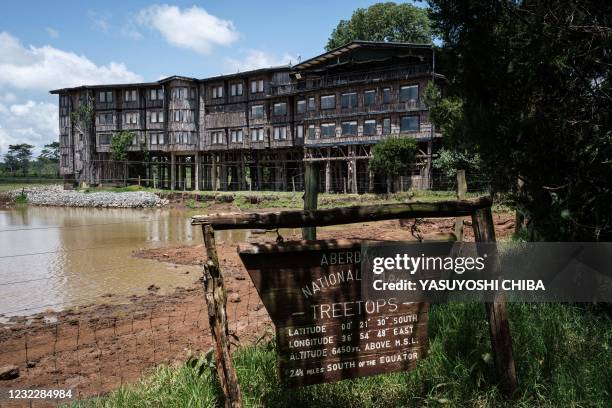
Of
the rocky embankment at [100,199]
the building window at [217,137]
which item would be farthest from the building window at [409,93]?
the rocky embankment at [100,199]

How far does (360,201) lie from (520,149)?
27.3 meters

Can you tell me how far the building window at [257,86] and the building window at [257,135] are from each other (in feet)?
13.0

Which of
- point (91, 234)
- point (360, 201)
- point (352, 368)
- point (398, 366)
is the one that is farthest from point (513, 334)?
point (360, 201)

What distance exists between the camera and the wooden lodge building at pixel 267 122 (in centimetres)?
3884

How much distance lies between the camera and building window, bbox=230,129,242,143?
5078 centimetres

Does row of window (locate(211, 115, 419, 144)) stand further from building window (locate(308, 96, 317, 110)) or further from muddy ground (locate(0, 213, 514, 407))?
muddy ground (locate(0, 213, 514, 407))

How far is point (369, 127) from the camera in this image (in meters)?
40.6

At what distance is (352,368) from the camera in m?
4.02

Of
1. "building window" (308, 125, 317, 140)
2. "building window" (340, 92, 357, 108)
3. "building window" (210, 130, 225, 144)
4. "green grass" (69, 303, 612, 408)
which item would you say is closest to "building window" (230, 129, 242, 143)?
"building window" (210, 130, 225, 144)

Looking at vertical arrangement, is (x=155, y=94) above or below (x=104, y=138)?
above

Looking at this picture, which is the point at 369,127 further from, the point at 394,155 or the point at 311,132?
the point at 311,132

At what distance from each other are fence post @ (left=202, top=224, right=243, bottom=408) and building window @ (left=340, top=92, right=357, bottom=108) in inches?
1532

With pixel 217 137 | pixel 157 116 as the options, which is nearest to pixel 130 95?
pixel 157 116

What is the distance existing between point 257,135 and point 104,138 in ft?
69.3
